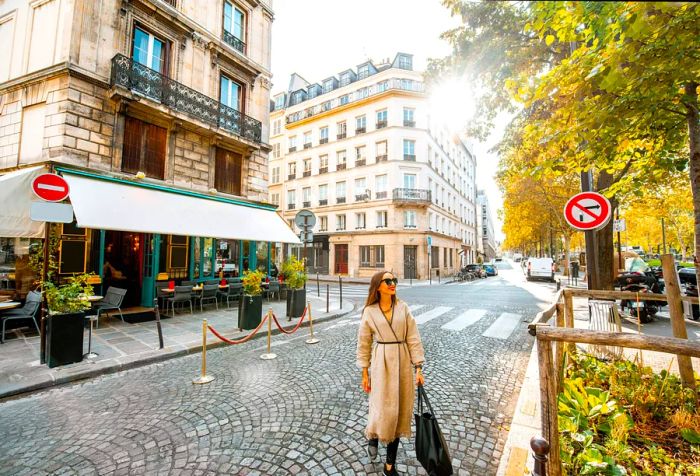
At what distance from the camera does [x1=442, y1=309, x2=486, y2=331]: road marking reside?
773 centimetres

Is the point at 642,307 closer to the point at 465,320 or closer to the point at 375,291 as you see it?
the point at 465,320

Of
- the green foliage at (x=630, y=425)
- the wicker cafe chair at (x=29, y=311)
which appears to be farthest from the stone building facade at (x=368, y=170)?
the wicker cafe chair at (x=29, y=311)

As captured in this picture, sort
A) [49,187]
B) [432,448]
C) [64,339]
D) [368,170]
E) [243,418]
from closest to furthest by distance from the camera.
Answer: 1. [432,448]
2. [243,418]
3. [64,339]
4. [49,187]
5. [368,170]

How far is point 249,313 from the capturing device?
7344 millimetres

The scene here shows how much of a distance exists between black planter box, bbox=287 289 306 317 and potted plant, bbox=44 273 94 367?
180 inches

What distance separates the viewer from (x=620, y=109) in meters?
3.43

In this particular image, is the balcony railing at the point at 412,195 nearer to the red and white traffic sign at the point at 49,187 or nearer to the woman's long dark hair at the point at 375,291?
the red and white traffic sign at the point at 49,187

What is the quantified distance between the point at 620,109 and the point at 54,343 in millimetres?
8682

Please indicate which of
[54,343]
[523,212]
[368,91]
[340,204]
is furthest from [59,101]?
[523,212]

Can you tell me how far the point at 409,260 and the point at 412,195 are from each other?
5.76 metres

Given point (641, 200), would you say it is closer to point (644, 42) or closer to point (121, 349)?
point (644, 42)

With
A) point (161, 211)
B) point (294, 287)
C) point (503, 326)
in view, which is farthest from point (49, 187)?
point (503, 326)

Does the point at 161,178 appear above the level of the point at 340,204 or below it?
below

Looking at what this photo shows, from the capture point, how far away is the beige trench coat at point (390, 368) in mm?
2576
